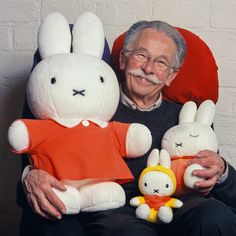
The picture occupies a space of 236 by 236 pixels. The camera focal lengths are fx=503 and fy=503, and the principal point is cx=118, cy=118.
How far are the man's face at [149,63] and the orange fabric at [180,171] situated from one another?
0.78 feet

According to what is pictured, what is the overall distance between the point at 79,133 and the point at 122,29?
645mm

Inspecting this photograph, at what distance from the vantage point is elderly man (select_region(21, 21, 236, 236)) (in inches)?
43.7

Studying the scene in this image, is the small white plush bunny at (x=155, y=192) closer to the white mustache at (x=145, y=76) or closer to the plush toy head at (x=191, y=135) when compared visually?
the plush toy head at (x=191, y=135)

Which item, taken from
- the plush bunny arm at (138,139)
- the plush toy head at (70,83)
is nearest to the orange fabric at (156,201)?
the plush bunny arm at (138,139)

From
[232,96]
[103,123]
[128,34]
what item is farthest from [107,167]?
[232,96]

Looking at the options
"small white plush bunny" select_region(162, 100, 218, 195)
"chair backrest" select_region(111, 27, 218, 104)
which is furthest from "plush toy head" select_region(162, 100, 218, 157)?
"chair backrest" select_region(111, 27, 218, 104)

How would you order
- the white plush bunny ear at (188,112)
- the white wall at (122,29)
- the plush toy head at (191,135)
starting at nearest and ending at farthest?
the plush toy head at (191,135)
the white plush bunny ear at (188,112)
the white wall at (122,29)

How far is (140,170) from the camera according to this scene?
53.9 inches

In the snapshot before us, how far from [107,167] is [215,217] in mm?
290

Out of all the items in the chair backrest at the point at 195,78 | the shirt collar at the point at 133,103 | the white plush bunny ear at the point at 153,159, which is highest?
the chair backrest at the point at 195,78

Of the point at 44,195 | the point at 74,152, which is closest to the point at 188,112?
the point at 74,152

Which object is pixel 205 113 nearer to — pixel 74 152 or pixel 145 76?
pixel 145 76

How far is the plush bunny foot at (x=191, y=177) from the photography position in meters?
1.24

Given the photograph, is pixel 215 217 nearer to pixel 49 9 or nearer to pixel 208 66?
pixel 208 66
